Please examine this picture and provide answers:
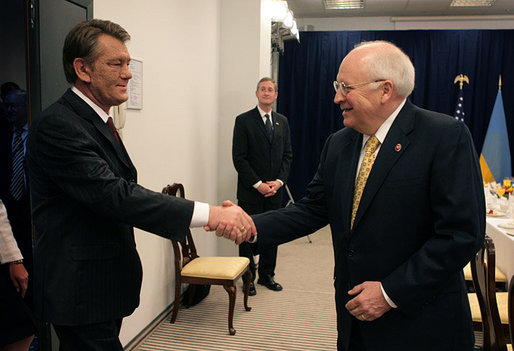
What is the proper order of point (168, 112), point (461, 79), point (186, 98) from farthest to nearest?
1. point (461, 79)
2. point (186, 98)
3. point (168, 112)

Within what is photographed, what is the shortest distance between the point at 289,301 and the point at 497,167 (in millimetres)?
4836

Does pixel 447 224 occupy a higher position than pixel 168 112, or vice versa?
pixel 168 112

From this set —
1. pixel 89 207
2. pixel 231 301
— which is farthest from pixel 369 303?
pixel 231 301

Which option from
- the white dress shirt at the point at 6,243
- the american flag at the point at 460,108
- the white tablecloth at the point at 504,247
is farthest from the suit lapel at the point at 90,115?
the american flag at the point at 460,108

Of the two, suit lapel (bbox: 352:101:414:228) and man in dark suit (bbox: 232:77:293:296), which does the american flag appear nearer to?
man in dark suit (bbox: 232:77:293:296)

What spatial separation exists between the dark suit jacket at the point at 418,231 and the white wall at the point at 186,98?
180 cm

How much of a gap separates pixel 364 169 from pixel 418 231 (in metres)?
0.26

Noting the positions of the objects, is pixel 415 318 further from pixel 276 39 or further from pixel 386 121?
pixel 276 39

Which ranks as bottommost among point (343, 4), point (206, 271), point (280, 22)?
point (206, 271)

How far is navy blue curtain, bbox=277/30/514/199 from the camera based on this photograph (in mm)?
7469

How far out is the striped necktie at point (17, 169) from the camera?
2.13m

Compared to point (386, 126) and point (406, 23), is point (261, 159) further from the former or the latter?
point (406, 23)

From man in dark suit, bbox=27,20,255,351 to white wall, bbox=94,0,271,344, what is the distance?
107 centimetres

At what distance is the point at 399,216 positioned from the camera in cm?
147
